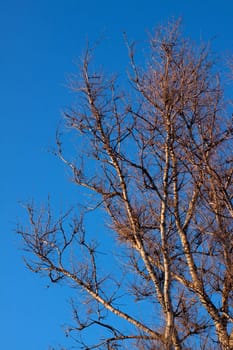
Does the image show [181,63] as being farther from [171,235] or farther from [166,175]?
[171,235]

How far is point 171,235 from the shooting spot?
10.2 metres

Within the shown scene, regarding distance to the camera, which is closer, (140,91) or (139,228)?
(140,91)

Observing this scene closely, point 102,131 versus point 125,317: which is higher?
point 102,131

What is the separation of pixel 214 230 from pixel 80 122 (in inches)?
86.2

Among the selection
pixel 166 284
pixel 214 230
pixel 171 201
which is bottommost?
pixel 166 284

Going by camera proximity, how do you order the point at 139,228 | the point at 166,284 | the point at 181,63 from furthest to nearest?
the point at 139,228, the point at 181,63, the point at 166,284

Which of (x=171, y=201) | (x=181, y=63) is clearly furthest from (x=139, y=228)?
(x=181, y=63)

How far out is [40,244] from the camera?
1066 centimetres

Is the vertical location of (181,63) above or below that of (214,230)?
above

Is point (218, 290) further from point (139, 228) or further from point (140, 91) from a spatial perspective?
point (140, 91)

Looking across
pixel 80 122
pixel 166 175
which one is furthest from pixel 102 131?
pixel 166 175

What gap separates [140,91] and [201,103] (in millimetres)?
770

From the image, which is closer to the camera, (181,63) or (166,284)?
(166,284)

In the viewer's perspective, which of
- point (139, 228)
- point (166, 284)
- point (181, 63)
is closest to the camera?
point (166, 284)
